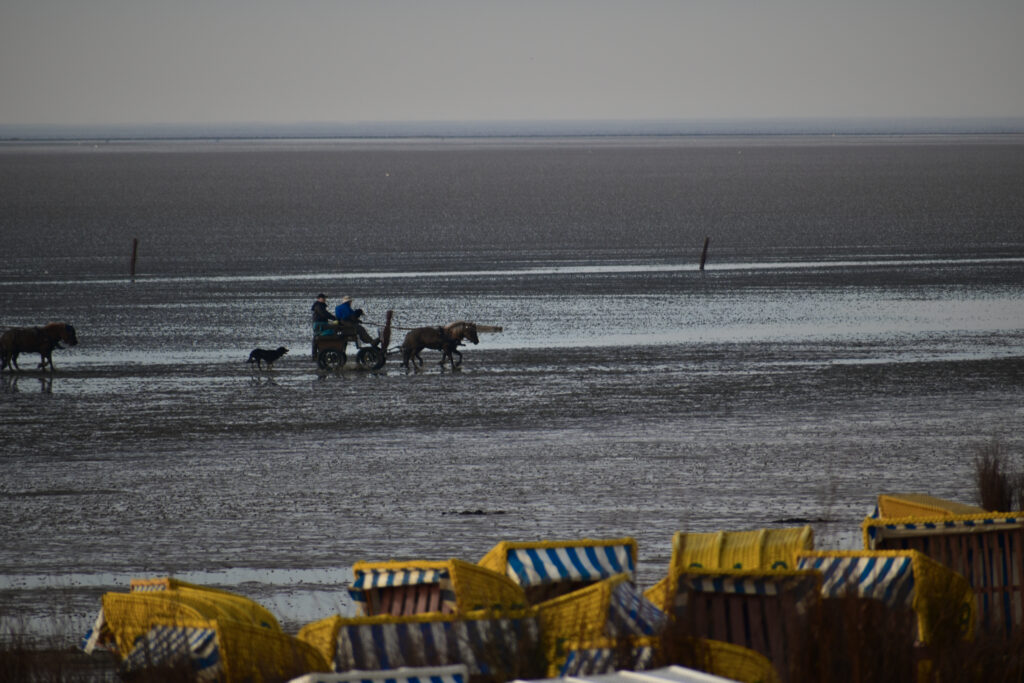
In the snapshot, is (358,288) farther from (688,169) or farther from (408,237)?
(688,169)

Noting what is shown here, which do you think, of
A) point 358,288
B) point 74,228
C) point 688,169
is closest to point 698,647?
point 358,288

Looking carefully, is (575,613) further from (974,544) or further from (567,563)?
(974,544)

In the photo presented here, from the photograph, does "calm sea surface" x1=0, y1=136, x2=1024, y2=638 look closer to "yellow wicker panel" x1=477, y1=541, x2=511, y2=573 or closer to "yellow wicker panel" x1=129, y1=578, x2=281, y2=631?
"yellow wicker panel" x1=129, y1=578, x2=281, y2=631

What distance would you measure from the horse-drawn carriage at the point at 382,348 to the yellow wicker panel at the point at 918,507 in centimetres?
1378

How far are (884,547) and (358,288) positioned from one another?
1125 inches

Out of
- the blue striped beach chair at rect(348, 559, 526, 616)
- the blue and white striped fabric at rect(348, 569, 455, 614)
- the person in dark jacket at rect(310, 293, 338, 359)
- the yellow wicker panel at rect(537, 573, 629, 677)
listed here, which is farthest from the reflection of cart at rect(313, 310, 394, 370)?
the yellow wicker panel at rect(537, 573, 629, 677)

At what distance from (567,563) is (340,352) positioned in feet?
53.9

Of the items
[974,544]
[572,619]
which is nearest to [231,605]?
[572,619]

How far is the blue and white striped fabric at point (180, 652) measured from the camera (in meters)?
8.08

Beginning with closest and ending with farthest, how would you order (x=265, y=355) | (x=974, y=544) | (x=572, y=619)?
1. (x=572, y=619)
2. (x=974, y=544)
3. (x=265, y=355)

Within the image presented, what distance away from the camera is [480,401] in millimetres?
21797

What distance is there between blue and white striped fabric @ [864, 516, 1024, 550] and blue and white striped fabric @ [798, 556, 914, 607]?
1219 mm

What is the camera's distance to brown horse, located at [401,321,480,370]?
2516cm

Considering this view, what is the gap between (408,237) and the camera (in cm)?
5622
